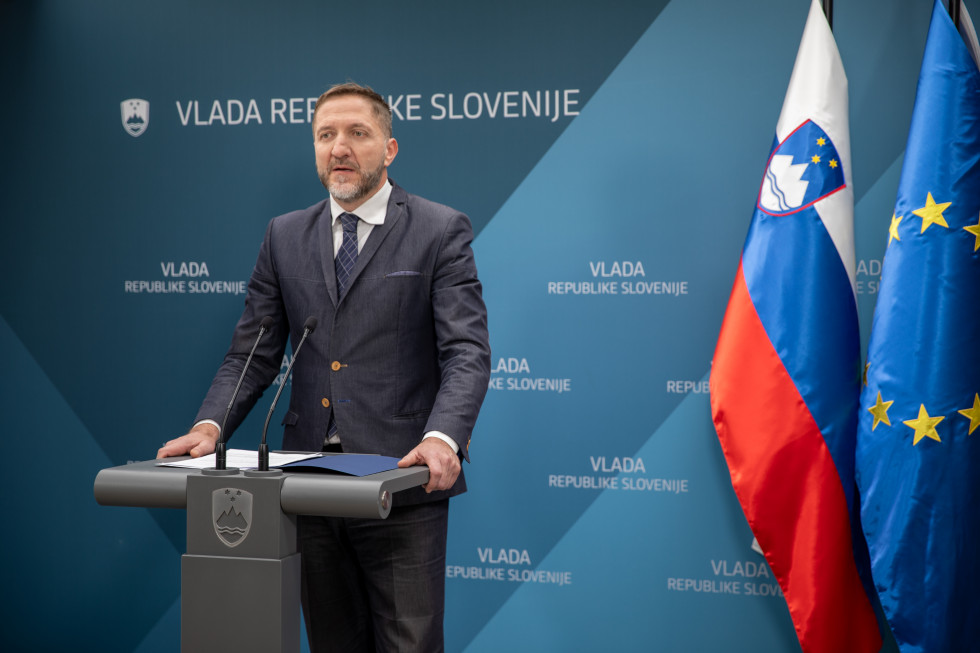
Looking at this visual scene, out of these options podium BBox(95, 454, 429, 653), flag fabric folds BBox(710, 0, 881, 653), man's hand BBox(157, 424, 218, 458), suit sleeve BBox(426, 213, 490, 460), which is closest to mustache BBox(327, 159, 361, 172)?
suit sleeve BBox(426, 213, 490, 460)

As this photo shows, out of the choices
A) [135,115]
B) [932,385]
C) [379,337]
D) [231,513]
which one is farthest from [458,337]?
[135,115]

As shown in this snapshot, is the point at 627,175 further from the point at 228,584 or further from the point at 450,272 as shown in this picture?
the point at 228,584

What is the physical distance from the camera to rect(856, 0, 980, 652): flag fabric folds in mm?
2359

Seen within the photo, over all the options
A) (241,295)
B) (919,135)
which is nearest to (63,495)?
(241,295)

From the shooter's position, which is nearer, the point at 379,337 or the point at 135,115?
the point at 379,337

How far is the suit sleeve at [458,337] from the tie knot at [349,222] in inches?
9.1

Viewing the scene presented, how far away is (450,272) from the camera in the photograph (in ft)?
6.77

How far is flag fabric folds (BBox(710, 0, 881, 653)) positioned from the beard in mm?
1229

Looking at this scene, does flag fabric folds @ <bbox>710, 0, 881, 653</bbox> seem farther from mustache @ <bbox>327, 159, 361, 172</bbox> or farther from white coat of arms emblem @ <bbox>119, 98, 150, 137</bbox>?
white coat of arms emblem @ <bbox>119, 98, 150, 137</bbox>

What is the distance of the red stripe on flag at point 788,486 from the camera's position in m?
2.53

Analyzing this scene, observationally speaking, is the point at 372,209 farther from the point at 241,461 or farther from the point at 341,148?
the point at 241,461

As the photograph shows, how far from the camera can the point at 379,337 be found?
79.1 inches

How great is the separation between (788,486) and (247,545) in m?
1.76

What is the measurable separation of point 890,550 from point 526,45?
6.54 feet
